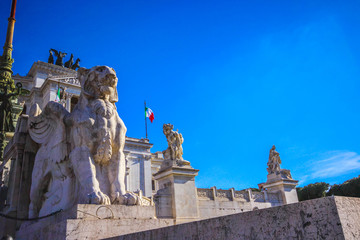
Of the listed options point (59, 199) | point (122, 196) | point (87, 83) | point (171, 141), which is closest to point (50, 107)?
point (87, 83)

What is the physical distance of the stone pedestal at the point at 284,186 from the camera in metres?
16.0

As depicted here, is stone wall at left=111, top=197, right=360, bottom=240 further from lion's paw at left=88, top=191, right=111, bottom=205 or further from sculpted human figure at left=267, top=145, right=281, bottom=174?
sculpted human figure at left=267, top=145, right=281, bottom=174

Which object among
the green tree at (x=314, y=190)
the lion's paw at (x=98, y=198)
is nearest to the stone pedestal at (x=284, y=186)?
the lion's paw at (x=98, y=198)

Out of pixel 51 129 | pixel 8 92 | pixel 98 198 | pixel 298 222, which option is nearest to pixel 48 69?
pixel 8 92

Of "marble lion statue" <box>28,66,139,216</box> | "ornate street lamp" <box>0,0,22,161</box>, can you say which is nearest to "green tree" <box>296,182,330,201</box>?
"ornate street lamp" <box>0,0,22,161</box>

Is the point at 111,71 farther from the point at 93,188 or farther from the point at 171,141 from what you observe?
the point at 171,141

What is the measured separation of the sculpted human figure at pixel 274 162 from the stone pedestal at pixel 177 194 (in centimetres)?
633

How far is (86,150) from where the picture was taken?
496 cm

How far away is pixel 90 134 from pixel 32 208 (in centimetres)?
179

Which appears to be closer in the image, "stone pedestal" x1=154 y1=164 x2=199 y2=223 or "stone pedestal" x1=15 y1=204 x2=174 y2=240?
"stone pedestal" x1=15 y1=204 x2=174 y2=240

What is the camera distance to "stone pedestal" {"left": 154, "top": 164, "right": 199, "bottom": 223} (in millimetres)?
10891

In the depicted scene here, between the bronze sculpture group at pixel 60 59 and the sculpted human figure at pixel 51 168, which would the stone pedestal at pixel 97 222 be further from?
the bronze sculpture group at pixel 60 59

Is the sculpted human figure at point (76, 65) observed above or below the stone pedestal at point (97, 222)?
above

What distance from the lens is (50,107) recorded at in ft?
18.8
